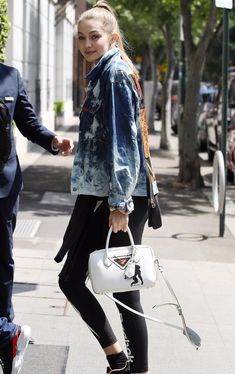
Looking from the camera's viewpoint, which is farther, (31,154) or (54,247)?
(31,154)

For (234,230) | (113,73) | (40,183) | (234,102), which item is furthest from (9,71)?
(234,102)

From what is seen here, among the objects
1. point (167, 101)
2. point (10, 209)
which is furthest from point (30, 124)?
point (167, 101)

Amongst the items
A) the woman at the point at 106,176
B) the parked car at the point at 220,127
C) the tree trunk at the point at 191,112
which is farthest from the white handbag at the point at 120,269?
the parked car at the point at 220,127

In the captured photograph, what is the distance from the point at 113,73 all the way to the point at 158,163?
46.6 feet

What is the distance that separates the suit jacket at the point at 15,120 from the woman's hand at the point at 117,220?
55 centimetres

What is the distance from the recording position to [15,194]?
4141mm

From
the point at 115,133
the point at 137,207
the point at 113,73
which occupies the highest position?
the point at 113,73

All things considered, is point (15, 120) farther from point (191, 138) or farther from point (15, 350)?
point (191, 138)

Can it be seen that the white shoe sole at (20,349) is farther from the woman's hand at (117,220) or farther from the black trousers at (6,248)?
the woman's hand at (117,220)

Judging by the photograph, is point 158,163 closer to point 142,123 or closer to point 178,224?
point 178,224

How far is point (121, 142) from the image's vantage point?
12.6 feet

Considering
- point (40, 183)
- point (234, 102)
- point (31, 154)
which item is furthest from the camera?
point (31, 154)

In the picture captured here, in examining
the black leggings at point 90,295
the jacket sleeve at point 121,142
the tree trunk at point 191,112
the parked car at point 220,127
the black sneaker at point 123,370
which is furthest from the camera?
the parked car at point 220,127

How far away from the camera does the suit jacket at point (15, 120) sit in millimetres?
4086
